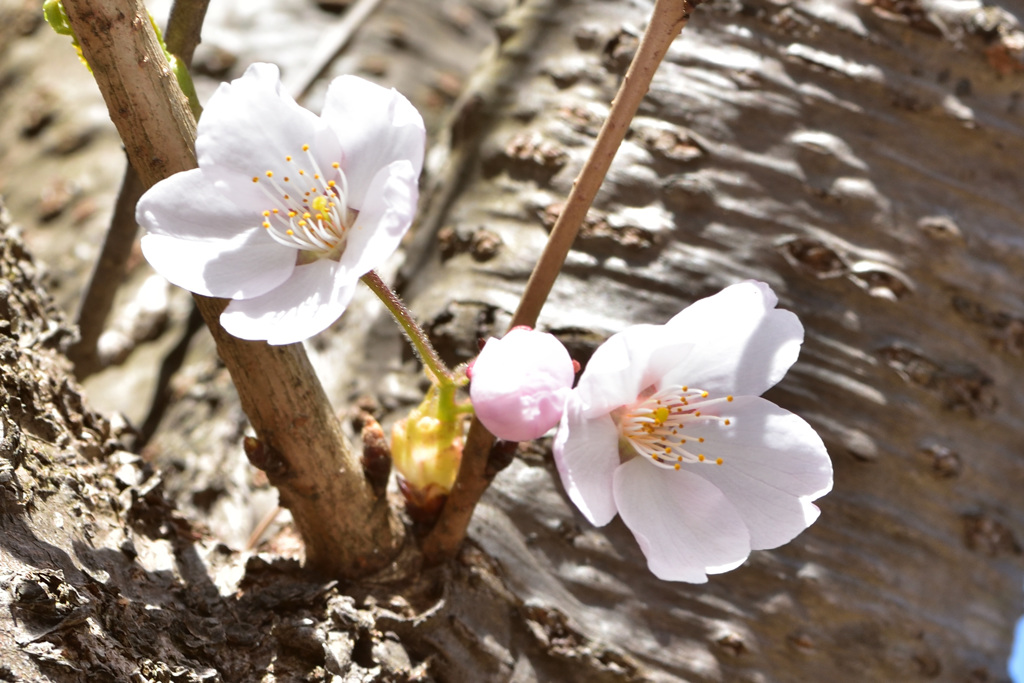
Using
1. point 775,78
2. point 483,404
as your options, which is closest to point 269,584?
point 483,404

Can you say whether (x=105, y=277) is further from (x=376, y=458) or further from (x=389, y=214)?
(x=389, y=214)

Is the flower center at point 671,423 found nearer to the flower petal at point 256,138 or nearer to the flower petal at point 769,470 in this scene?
the flower petal at point 769,470

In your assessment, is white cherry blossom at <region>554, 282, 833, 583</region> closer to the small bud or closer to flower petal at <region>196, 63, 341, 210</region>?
the small bud

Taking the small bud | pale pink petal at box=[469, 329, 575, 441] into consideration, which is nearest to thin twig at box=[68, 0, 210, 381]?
the small bud

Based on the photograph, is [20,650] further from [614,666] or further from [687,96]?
[687,96]

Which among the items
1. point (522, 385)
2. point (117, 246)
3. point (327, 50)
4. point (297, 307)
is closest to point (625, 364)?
point (522, 385)

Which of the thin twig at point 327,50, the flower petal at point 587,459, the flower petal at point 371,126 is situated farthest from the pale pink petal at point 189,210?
the thin twig at point 327,50
